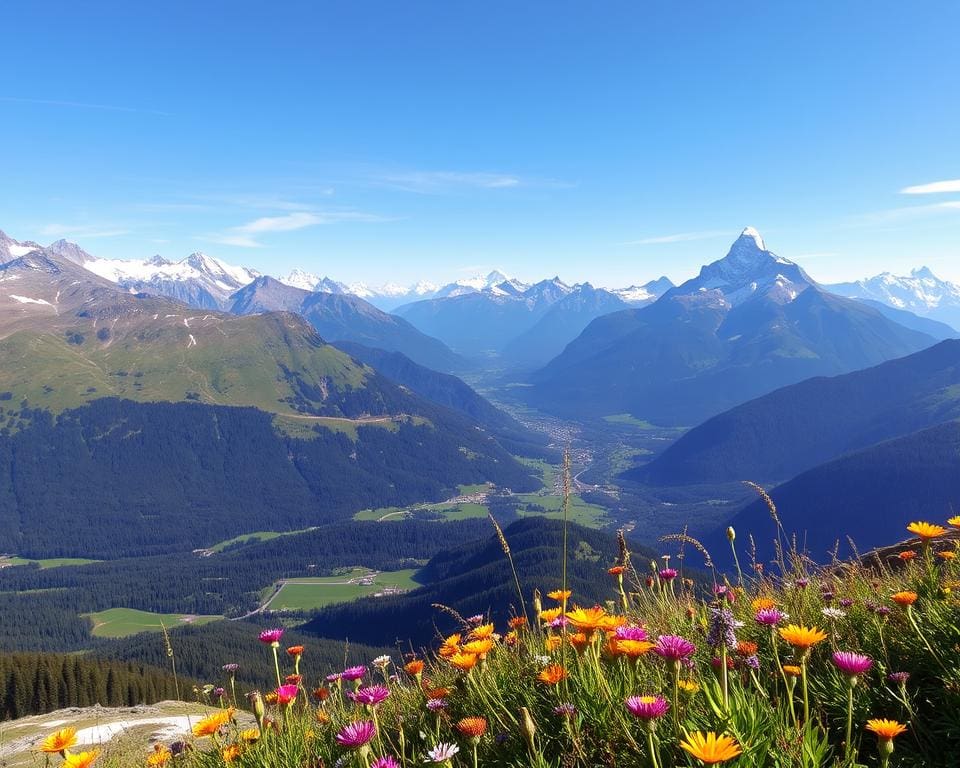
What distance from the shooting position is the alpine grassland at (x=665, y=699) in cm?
280

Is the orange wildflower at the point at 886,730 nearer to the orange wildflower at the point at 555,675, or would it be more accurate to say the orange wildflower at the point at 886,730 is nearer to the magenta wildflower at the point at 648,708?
the magenta wildflower at the point at 648,708

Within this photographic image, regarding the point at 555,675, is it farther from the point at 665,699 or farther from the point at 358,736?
the point at 358,736

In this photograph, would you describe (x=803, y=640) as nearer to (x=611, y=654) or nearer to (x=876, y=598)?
(x=611, y=654)

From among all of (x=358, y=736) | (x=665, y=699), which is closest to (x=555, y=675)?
(x=665, y=699)

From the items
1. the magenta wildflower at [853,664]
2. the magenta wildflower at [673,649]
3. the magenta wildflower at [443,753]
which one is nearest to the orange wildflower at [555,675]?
the magenta wildflower at [673,649]

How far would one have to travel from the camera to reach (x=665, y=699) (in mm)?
3023

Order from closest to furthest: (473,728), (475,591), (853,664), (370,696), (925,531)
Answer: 1. (853,664)
2. (473,728)
3. (370,696)
4. (925,531)
5. (475,591)

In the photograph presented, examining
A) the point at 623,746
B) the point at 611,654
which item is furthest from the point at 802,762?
the point at 611,654

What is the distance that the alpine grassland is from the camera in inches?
110

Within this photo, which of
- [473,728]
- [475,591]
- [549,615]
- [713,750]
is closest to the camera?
[713,750]

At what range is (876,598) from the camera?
505 centimetres

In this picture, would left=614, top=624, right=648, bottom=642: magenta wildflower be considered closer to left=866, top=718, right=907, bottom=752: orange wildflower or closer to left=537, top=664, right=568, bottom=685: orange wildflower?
left=537, top=664, right=568, bottom=685: orange wildflower

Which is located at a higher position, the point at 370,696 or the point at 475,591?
the point at 370,696

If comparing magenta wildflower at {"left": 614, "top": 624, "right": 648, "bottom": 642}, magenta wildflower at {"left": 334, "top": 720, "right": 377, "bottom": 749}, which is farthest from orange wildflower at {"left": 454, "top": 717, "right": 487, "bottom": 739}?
magenta wildflower at {"left": 614, "top": 624, "right": 648, "bottom": 642}
